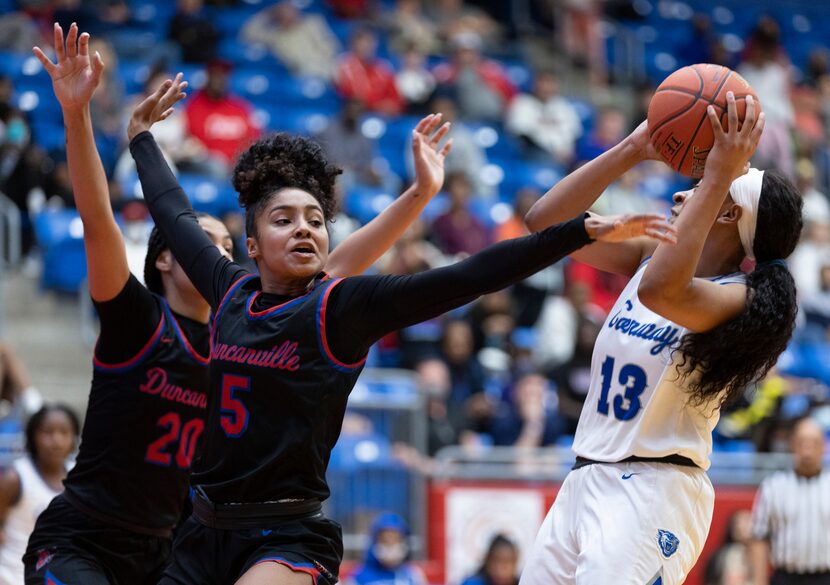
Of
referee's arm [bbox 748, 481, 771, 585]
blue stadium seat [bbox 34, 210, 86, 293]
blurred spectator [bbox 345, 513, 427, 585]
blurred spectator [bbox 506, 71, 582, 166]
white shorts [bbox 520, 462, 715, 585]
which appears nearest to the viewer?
white shorts [bbox 520, 462, 715, 585]

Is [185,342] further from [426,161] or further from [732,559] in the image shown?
[732,559]

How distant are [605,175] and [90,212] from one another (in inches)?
74.9

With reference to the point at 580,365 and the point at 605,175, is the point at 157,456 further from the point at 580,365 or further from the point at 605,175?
the point at 580,365

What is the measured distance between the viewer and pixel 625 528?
14.4 ft

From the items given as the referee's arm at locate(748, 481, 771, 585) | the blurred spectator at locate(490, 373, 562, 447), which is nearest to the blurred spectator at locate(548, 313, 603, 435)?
the blurred spectator at locate(490, 373, 562, 447)

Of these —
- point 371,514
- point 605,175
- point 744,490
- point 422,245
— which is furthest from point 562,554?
point 422,245

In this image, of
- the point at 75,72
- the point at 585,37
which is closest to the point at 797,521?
the point at 75,72

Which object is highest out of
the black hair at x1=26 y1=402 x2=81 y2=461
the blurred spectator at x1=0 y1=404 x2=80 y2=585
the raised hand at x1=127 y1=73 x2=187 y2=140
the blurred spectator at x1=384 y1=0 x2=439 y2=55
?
the blurred spectator at x1=384 y1=0 x2=439 y2=55

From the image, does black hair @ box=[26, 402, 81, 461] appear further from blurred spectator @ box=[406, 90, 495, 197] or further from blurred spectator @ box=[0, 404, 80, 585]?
blurred spectator @ box=[406, 90, 495, 197]

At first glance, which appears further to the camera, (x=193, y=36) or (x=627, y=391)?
(x=193, y=36)

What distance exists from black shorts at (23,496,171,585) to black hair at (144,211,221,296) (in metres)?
0.92

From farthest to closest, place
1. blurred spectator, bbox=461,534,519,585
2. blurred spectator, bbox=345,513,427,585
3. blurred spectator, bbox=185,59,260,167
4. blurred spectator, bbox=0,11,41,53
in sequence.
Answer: blurred spectator, bbox=0,11,41,53
blurred spectator, bbox=185,59,260,167
blurred spectator, bbox=461,534,519,585
blurred spectator, bbox=345,513,427,585

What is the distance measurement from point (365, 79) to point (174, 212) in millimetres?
10163

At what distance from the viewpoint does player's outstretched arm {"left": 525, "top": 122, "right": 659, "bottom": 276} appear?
4867 millimetres
